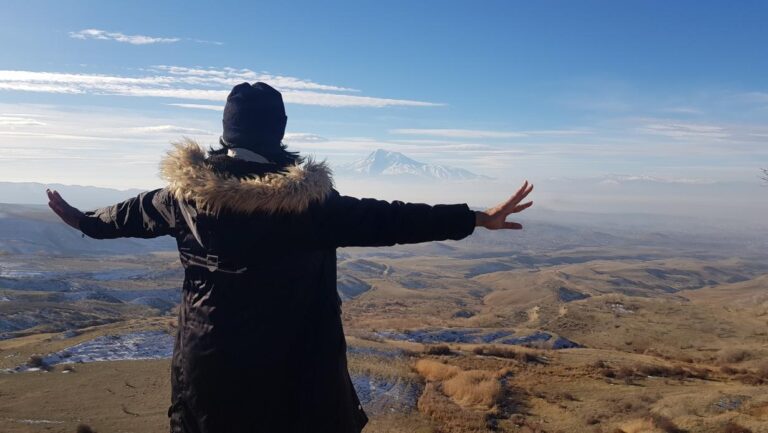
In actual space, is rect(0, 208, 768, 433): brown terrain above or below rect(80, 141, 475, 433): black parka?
below

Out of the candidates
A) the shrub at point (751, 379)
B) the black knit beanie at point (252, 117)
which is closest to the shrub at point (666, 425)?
the shrub at point (751, 379)

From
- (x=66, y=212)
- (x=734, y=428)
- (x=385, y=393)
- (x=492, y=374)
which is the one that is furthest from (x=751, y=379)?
(x=66, y=212)

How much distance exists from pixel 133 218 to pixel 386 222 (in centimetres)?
158

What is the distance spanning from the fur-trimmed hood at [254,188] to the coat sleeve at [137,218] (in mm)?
206

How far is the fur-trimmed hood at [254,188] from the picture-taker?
114 inches

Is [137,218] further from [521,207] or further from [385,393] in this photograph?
[385,393]

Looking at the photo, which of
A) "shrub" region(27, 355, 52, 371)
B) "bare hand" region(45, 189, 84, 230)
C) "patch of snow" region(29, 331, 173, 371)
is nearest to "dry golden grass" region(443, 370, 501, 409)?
"patch of snow" region(29, 331, 173, 371)

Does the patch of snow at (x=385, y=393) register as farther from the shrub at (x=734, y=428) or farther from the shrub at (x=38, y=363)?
the shrub at (x=38, y=363)

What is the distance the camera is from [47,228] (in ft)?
407

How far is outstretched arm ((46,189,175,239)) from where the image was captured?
3322 millimetres

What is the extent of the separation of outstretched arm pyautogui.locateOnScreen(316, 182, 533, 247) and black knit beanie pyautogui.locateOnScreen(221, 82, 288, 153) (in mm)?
550

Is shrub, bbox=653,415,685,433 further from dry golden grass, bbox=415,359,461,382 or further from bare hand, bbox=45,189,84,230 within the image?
bare hand, bbox=45,189,84,230

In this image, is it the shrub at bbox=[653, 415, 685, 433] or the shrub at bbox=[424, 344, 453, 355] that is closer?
the shrub at bbox=[653, 415, 685, 433]

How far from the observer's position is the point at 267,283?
2939mm
